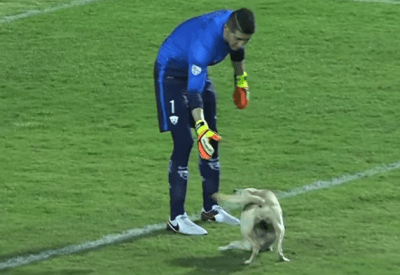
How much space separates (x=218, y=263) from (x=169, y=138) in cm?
393

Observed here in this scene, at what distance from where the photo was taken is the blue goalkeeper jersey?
956 centimetres

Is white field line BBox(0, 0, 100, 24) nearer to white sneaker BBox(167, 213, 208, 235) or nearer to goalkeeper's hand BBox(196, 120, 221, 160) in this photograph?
white sneaker BBox(167, 213, 208, 235)

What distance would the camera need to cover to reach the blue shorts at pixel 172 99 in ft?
32.8

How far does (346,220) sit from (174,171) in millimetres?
1481

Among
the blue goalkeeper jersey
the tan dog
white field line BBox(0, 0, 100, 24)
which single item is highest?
the blue goalkeeper jersey

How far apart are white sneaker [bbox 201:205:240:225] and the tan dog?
2.97ft

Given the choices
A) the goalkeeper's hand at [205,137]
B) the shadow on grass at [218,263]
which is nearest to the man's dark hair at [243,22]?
the goalkeeper's hand at [205,137]

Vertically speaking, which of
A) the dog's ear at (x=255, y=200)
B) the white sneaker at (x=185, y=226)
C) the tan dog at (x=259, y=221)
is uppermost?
the dog's ear at (x=255, y=200)

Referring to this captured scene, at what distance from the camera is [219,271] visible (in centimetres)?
920

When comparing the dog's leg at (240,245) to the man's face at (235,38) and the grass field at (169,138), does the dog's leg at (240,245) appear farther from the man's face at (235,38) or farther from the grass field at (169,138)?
the man's face at (235,38)

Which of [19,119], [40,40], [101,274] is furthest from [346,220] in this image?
[40,40]

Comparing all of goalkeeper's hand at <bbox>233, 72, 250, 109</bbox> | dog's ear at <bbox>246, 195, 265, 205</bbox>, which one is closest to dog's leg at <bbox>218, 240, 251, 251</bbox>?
dog's ear at <bbox>246, 195, 265, 205</bbox>

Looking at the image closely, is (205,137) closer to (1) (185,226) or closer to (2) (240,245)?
(2) (240,245)

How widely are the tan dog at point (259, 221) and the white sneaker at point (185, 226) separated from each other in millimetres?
682
